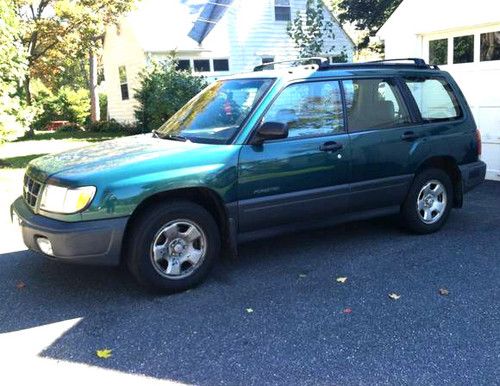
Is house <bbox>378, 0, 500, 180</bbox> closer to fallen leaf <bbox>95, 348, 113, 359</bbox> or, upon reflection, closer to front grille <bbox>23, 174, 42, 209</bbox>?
front grille <bbox>23, 174, 42, 209</bbox>

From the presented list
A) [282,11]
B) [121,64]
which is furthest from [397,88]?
[121,64]

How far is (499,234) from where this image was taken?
5.97 metres

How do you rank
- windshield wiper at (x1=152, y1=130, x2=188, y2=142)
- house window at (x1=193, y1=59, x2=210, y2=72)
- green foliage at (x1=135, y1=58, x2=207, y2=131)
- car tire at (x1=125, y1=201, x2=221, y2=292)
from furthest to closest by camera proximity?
house window at (x1=193, y1=59, x2=210, y2=72) < green foliage at (x1=135, y1=58, x2=207, y2=131) < windshield wiper at (x1=152, y1=130, x2=188, y2=142) < car tire at (x1=125, y1=201, x2=221, y2=292)

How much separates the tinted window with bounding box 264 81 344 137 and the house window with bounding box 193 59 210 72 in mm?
16349

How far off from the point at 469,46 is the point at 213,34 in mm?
13255

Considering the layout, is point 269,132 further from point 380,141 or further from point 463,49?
point 463,49

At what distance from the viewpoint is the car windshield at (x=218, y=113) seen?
15.9 feet

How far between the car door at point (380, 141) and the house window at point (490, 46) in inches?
159

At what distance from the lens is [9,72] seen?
11672 mm

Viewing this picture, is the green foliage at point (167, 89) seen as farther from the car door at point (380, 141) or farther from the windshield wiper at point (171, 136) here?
the car door at point (380, 141)

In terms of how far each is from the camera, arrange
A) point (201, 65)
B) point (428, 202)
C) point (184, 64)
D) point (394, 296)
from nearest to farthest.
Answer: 1. point (394, 296)
2. point (428, 202)
3. point (184, 64)
4. point (201, 65)

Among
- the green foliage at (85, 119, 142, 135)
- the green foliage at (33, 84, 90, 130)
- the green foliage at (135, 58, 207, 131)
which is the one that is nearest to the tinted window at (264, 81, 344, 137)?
the green foliage at (135, 58, 207, 131)

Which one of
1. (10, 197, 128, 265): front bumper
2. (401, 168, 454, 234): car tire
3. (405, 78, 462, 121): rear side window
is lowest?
(401, 168, 454, 234): car tire

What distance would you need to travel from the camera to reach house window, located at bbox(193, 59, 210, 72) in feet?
68.5
